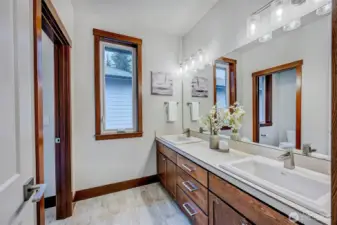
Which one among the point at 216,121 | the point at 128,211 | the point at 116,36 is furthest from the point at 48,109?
the point at 216,121

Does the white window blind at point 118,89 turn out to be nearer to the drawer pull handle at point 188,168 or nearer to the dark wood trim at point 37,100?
the drawer pull handle at point 188,168

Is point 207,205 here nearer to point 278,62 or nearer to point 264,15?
point 278,62

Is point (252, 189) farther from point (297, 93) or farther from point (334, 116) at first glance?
point (297, 93)

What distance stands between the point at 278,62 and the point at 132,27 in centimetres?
205

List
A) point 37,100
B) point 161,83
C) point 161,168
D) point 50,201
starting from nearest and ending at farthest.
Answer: point 37,100, point 50,201, point 161,168, point 161,83

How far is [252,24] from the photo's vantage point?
1.60m

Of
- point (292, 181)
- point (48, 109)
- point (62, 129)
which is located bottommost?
point (292, 181)

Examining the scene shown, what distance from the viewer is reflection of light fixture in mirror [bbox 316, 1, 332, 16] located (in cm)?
108

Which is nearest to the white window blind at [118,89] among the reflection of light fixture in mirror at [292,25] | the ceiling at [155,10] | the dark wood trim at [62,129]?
the ceiling at [155,10]

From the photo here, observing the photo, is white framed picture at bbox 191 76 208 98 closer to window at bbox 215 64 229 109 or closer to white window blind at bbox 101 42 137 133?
window at bbox 215 64 229 109

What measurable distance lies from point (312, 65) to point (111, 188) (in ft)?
8.81

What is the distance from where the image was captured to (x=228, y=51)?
198 cm

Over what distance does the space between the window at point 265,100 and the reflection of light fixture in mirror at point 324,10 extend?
0.52 meters

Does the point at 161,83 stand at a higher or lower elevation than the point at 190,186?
higher
